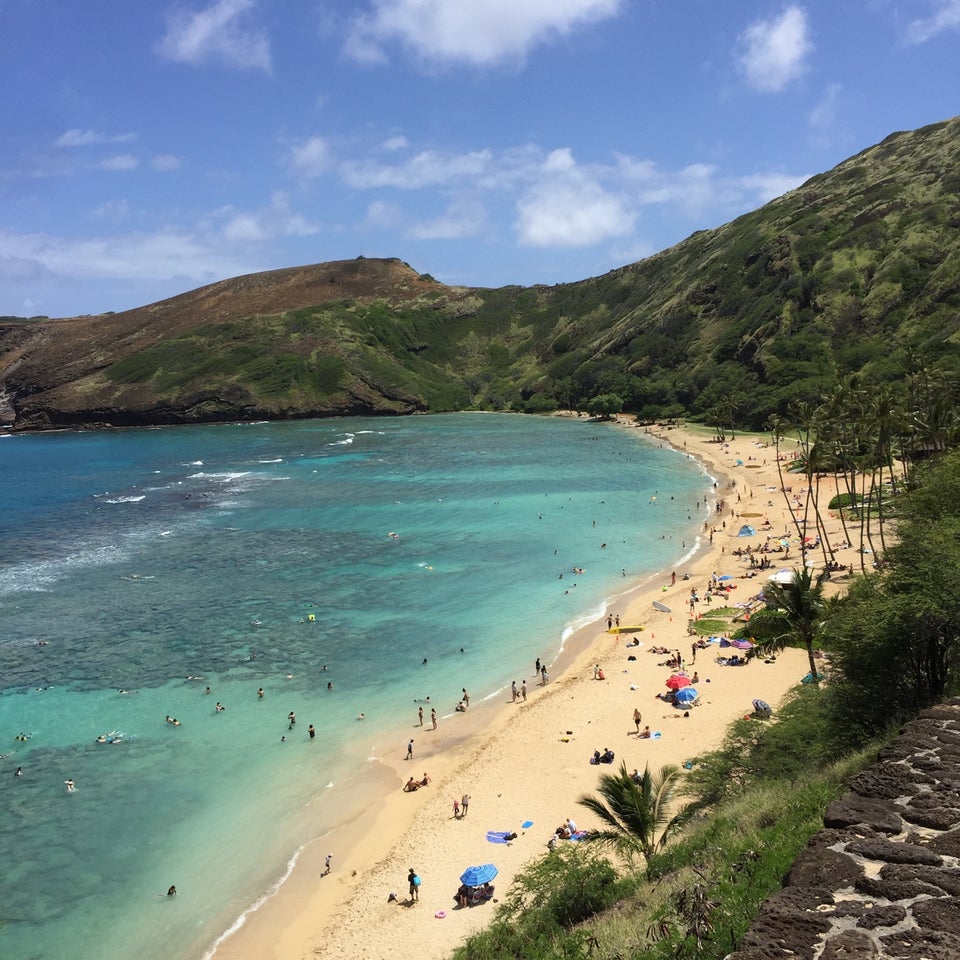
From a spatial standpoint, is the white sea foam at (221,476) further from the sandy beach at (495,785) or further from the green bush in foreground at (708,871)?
the green bush in foreground at (708,871)

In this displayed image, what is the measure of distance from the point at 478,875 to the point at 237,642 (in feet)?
82.3

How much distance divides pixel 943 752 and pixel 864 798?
202cm

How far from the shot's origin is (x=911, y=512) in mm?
31844

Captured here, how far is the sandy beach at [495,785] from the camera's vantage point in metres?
20.8

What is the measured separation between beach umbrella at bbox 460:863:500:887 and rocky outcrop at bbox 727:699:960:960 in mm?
13439

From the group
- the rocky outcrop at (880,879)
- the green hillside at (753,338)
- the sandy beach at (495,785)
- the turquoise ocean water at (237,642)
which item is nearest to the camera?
the rocky outcrop at (880,879)

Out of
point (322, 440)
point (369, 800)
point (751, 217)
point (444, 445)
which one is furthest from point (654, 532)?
point (751, 217)

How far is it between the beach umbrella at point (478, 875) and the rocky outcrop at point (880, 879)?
13.4 meters

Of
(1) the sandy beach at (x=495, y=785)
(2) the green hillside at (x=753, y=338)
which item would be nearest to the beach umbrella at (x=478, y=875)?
(1) the sandy beach at (x=495, y=785)

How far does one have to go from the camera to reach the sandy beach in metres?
20.8

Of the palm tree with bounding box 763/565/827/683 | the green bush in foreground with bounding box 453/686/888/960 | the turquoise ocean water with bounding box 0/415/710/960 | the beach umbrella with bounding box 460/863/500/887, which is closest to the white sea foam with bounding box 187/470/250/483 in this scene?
the turquoise ocean water with bounding box 0/415/710/960

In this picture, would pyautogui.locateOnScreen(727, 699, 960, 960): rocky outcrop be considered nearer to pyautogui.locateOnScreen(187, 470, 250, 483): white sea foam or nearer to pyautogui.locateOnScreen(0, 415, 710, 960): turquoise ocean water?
pyautogui.locateOnScreen(0, 415, 710, 960): turquoise ocean water

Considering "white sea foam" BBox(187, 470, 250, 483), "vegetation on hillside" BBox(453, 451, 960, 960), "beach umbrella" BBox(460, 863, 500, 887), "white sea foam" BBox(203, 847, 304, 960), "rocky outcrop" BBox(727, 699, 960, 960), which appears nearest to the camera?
"rocky outcrop" BBox(727, 699, 960, 960)

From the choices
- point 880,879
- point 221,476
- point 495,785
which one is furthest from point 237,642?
point 221,476
